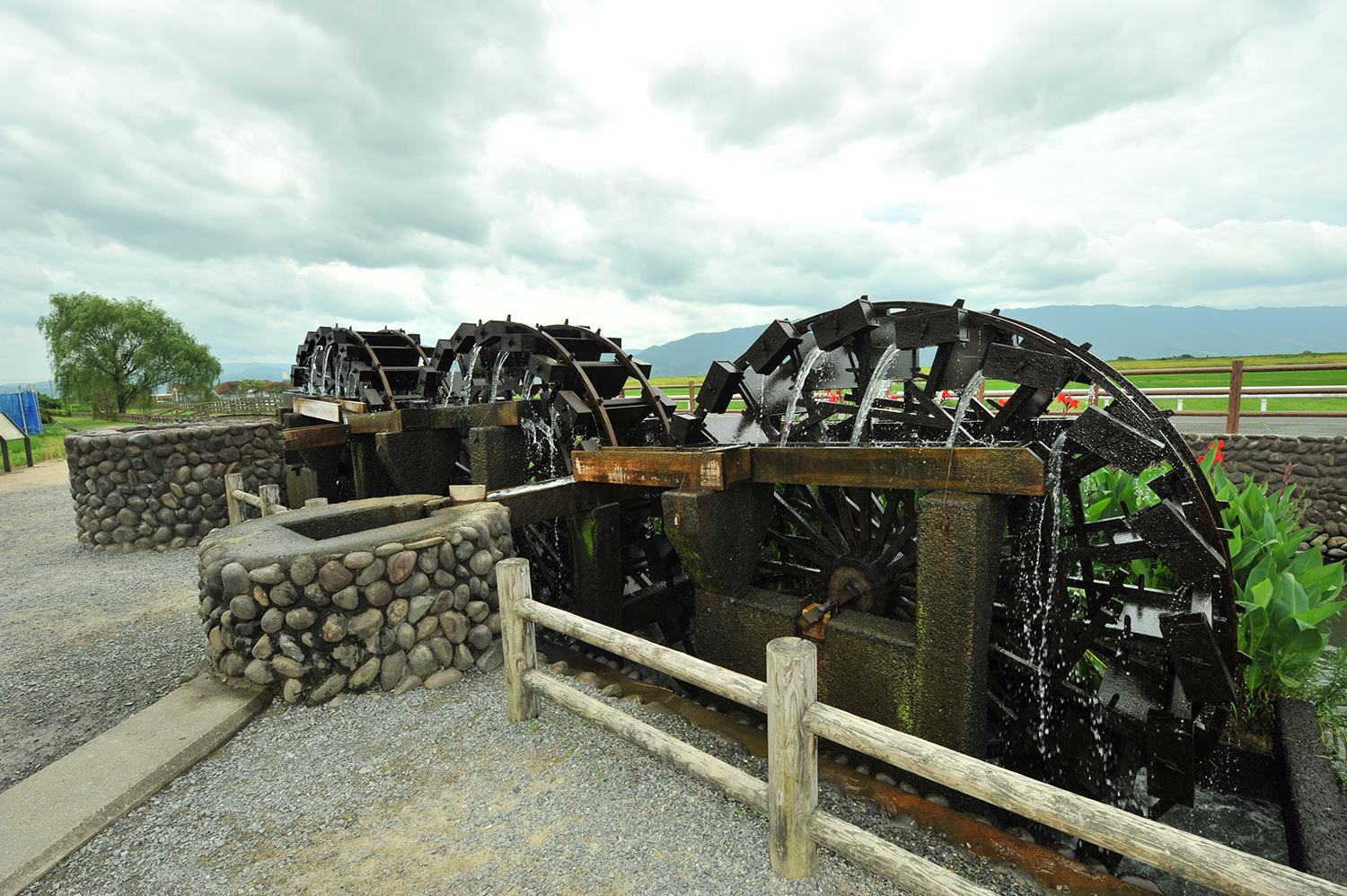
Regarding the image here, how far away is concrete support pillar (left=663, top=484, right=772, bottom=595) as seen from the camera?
472cm

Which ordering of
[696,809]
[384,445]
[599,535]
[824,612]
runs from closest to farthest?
[696,809] → [824,612] → [599,535] → [384,445]

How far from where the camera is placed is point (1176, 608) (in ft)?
15.6

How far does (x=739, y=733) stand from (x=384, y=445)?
19.7 feet

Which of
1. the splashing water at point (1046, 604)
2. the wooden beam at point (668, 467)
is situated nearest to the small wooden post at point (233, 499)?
the wooden beam at point (668, 467)

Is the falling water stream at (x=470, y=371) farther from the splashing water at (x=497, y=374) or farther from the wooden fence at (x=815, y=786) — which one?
the wooden fence at (x=815, y=786)

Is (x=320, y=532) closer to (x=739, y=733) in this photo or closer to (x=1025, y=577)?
(x=739, y=733)

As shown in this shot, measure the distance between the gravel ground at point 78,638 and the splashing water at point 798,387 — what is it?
18.5ft

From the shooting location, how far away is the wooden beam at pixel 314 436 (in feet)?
29.6

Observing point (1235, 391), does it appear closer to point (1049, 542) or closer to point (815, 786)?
point (1049, 542)

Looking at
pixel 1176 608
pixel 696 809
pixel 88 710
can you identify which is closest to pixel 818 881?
pixel 696 809

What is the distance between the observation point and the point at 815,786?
2.51 metres

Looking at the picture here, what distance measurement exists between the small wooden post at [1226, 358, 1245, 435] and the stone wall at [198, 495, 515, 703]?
10.4 meters

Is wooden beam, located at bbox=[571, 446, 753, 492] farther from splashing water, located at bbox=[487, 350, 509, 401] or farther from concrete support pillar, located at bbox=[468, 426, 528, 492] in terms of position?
splashing water, located at bbox=[487, 350, 509, 401]

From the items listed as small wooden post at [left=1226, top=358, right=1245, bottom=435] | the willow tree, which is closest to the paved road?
small wooden post at [left=1226, top=358, right=1245, bottom=435]
